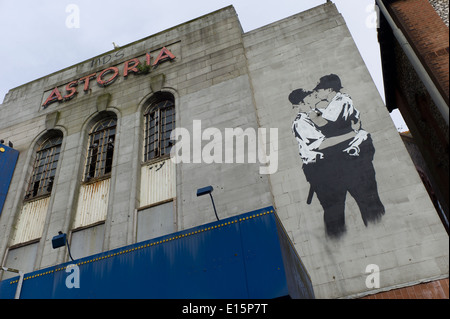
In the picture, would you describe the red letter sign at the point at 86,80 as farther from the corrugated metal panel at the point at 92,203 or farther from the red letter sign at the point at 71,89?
the corrugated metal panel at the point at 92,203

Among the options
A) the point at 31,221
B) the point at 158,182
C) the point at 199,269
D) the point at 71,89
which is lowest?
the point at 199,269

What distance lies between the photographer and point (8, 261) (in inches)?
557

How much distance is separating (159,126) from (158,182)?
2.98 meters

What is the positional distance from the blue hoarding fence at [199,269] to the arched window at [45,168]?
7.73m

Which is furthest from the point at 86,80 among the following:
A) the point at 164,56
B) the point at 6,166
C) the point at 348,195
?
the point at 348,195

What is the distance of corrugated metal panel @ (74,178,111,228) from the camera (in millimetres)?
14320

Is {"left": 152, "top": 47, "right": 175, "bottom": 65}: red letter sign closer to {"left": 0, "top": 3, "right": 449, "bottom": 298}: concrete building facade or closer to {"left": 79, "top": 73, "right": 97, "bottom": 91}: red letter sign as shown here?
{"left": 0, "top": 3, "right": 449, "bottom": 298}: concrete building facade

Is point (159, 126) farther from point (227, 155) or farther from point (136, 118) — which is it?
point (227, 155)

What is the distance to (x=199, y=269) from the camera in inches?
319

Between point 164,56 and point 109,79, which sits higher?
point 164,56

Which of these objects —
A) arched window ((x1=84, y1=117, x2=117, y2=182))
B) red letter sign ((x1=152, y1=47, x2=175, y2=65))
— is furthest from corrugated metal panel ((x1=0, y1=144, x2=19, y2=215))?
red letter sign ((x1=152, y1=47, x2=175, y2=65))
